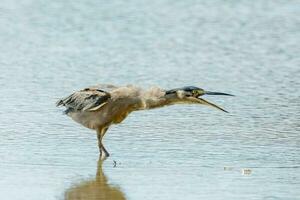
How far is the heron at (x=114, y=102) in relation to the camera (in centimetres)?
1099

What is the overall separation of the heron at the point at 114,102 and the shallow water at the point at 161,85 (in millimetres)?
281

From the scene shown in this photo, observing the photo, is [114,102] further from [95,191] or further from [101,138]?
[95,191]

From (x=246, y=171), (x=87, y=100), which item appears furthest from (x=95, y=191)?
(x=87, y=100)

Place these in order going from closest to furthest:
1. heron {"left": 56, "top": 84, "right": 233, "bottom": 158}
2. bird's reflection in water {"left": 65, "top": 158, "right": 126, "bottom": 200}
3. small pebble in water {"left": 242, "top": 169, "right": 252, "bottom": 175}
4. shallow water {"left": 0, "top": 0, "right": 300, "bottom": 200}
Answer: bird's reflection in water {"left": 65, "top": 158, "right": 126, "bottom": 200}, shallow water {"left": 0, "top": 0, "right": 300, "bottom": 200}, small pebble in water {"left": 242, "top": 169, "right": 252, "bottom": 175}, heron {"left": 56, "top": 84, "right": 233, "bottom": 158}

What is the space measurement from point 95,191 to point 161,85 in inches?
201

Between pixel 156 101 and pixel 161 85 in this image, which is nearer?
pixel 156 101

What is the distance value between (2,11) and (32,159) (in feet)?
33.8

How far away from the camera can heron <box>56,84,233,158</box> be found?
433 inches

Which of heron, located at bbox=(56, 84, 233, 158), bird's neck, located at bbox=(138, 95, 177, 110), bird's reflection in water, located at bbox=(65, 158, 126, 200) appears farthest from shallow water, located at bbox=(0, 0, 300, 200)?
bird's neck, located at bbox=(138, 95, 177, 110)

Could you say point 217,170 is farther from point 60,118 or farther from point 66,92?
point 66,92

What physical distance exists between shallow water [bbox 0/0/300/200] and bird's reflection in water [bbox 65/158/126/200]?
0.06ft

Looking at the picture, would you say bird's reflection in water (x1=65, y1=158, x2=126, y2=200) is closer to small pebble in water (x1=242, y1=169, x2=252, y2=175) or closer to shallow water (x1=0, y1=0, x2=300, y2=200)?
shallow water (x1=0, y1=0, x2=300, y2=200)

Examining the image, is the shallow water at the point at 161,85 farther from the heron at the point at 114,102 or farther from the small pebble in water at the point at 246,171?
the heron at the point at 114,102

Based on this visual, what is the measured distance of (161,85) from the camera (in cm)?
1462
